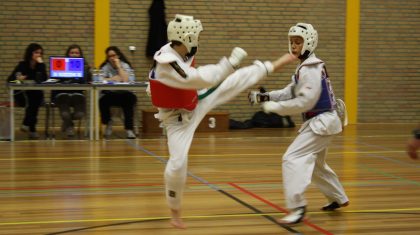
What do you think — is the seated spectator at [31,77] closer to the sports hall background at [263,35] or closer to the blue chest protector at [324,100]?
the sports hall background at [263,35]

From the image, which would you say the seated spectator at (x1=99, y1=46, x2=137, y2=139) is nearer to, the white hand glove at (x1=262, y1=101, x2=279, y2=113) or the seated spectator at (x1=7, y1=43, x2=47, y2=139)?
the seated spectator at (x1=7, y1=43, x2=47, y2=139)

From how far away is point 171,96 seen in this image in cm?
484

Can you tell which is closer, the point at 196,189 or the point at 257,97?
the point at 257,97

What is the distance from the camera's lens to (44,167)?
8055 mm

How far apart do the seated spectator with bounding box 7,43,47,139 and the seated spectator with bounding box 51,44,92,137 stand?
0.39 meters

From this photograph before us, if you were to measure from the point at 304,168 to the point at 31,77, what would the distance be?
716 centimetres

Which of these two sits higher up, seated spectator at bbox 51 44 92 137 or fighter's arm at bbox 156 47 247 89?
fighter's arm at bbox 156 47 247 89

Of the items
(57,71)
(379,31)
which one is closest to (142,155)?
(57,71)

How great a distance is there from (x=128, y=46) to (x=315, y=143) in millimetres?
8506

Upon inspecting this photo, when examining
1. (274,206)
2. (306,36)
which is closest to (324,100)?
(306,36)

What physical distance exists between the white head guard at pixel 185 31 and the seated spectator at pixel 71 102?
630cm

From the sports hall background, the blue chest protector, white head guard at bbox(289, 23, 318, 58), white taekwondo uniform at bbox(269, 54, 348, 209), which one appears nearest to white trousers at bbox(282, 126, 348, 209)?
white taekwondo uniform at bbox(269, 54, 348, 209)

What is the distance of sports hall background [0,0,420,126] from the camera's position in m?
12.6

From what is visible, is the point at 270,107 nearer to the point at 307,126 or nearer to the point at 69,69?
the point at 307,126
